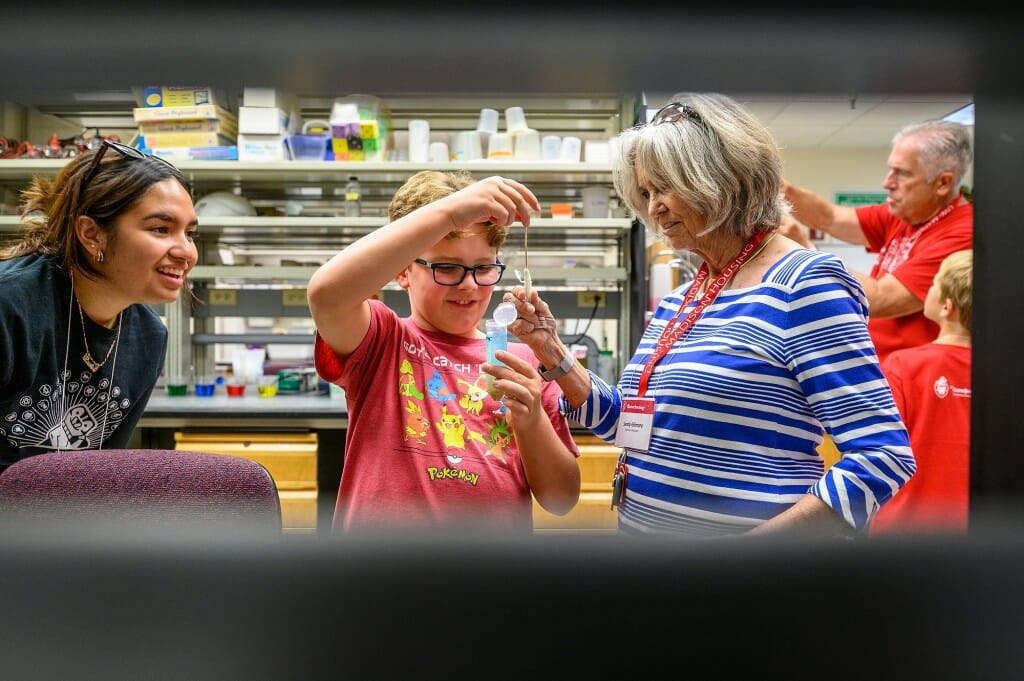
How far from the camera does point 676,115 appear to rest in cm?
107

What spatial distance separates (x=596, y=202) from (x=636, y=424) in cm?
280

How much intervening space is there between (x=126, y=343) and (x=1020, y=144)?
1.38 metres

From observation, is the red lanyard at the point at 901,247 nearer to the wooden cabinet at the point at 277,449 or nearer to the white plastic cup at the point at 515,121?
the white plastic cup at the point at 515,121

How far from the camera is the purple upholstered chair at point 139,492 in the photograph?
23 centimetres

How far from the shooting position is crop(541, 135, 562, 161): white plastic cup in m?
3.62

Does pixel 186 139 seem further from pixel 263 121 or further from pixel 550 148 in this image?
pixel 550 148

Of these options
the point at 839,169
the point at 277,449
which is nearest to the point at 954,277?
the point at 277,449

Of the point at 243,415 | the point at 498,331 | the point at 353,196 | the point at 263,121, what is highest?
the point at 263,121

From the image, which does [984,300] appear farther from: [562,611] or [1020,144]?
[562,611]

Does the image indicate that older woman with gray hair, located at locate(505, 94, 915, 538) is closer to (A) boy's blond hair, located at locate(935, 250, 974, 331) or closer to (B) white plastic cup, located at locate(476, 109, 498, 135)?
(A) boy's blond hair, located at locate(935, 250, 974, 331)

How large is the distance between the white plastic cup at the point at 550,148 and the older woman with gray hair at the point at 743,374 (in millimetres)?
2538

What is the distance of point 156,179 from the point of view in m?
1.35

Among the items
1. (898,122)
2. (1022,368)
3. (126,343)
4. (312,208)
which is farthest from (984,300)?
(898,122)

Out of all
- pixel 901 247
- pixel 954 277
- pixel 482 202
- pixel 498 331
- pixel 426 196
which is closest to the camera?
pixel 482 202
